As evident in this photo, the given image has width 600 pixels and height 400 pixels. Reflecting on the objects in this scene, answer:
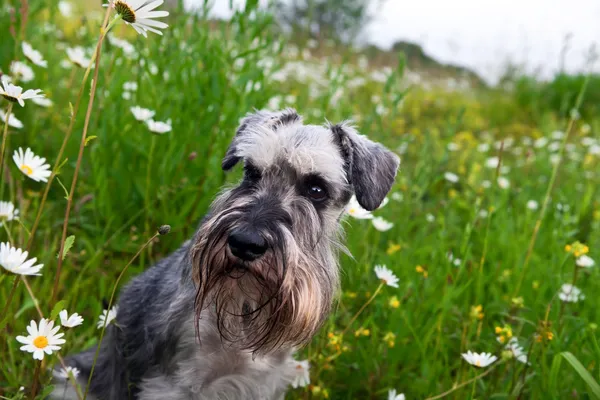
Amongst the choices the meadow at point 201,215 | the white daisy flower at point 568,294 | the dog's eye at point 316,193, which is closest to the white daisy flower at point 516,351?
the meadow at point 201,215

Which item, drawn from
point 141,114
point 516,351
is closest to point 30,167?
point 141,114

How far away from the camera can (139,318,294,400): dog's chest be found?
8.84 ft

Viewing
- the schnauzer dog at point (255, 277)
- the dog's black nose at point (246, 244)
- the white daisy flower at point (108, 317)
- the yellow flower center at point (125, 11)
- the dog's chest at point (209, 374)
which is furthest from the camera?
the dog's chest at point (209, 374)

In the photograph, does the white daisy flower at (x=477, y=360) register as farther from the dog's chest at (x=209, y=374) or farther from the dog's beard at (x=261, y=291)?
the dog's chest at (x=209, y=374)

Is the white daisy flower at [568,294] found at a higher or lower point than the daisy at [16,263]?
lower

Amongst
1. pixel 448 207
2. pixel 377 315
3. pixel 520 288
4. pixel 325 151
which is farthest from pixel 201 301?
pixel 448 207

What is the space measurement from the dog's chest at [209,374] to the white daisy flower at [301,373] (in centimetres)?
17

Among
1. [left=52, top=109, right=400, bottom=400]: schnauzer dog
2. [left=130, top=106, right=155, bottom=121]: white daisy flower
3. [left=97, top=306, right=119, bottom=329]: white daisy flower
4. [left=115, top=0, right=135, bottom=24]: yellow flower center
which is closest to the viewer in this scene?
[left=115, top=0, right=135, bottom=24]: yellow flower center

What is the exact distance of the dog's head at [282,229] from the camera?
236 cm

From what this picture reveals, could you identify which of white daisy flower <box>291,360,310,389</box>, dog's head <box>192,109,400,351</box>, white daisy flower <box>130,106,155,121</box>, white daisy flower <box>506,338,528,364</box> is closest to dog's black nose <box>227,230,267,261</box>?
dog's head <box>192,109,400,351</box>

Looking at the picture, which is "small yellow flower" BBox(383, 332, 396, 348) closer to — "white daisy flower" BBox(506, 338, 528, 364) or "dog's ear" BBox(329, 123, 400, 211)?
"white daisy flower" BBox(506, 338, 528, 364)

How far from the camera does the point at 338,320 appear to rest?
3.61 m

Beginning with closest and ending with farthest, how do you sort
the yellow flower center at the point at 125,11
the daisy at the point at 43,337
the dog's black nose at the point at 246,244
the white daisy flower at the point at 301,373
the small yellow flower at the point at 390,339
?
the yellow flower center at the point at 125,11 → the daisy at the point at 43,337 → the dog's black nose at the point at 246,244 → the white daisy flower at the point at 301,373 → the small yellow flower at the point at 390,339

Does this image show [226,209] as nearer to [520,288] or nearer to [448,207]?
[520,288]
